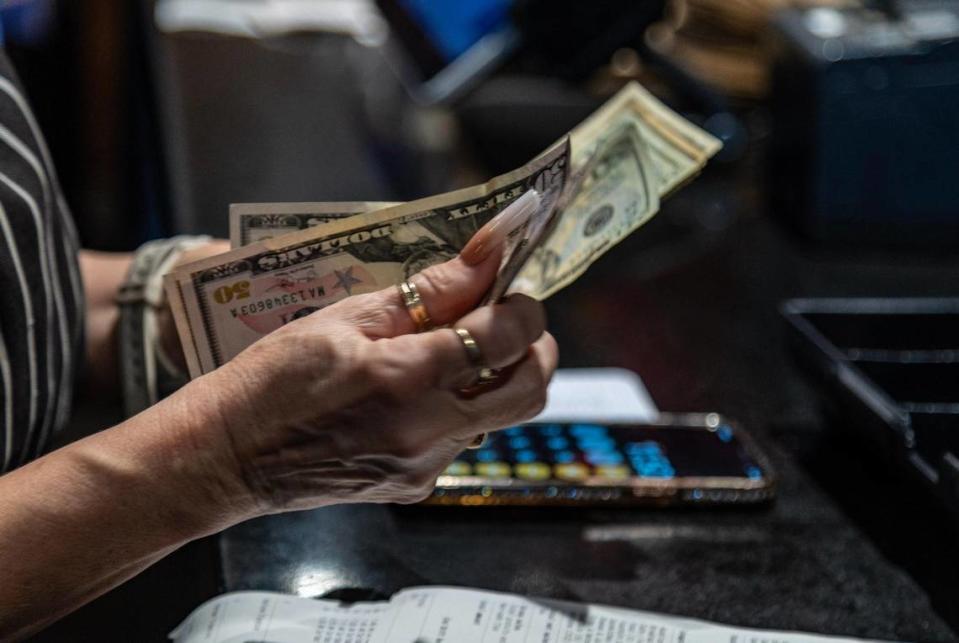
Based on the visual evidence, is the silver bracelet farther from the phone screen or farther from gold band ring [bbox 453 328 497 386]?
gold band ring [bbox 453 328 497 386]

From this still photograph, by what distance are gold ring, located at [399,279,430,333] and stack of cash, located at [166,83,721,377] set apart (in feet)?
0.17

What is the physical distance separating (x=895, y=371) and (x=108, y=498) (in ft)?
2.33

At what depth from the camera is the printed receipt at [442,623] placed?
646 mm

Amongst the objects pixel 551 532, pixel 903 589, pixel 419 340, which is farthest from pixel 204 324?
pixel 903 589

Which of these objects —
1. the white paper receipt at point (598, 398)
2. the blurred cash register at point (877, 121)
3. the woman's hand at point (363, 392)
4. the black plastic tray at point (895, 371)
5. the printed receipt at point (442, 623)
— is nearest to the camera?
the woman's hand at point (363, 392)

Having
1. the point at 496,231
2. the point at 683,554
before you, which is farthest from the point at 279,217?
the point at 683,554

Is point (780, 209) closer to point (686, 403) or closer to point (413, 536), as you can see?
point (686, 403)

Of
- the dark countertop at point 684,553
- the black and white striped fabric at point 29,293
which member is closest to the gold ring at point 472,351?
the dark countertop at point 684,553

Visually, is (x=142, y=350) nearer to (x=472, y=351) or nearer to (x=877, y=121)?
(x=472, y=351)

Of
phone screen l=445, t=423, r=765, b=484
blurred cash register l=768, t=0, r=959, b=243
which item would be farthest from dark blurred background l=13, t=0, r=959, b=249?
phone screen l=445, t=423, r=765, b=484

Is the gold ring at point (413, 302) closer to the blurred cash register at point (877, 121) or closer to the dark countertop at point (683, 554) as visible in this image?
the dark countertop at point (683, 554)

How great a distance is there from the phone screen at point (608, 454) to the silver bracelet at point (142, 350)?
27cm

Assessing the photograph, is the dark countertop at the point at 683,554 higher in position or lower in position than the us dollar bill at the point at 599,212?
lower

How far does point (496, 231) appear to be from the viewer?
0.59 meters
